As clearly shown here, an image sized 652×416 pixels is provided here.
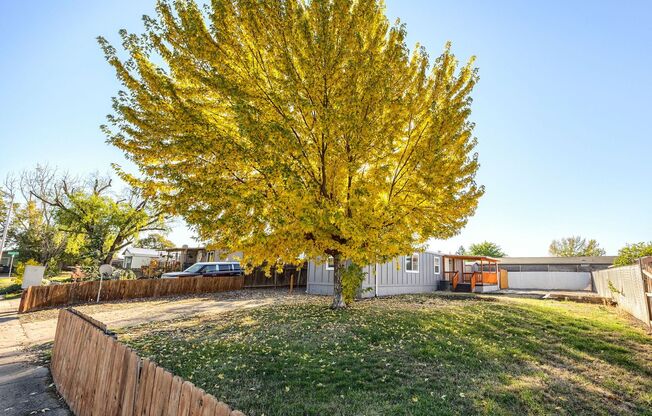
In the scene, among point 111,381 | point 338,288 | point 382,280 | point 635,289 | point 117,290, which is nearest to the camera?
→ point 111,381

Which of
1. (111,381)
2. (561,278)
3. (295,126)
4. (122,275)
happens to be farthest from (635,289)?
(122,275)

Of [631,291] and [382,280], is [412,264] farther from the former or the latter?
[631,291]

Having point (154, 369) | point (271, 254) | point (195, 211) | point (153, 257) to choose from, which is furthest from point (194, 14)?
point (153, 257)

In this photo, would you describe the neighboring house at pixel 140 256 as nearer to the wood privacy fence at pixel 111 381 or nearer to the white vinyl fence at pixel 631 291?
the wood privacy fence at pixel 111 381

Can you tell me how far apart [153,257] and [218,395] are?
44811mm

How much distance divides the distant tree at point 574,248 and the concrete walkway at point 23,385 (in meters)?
82.6

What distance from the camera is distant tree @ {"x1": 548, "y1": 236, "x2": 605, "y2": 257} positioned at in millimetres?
66062

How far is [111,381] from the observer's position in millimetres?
4035

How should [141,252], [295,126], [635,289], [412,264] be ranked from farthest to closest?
→ [141,252]
[412,264]
[635,289]
[295,126]

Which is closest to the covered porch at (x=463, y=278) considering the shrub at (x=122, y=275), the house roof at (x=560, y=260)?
the house roof at (x=560, y=260)

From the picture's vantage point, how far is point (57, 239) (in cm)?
2823

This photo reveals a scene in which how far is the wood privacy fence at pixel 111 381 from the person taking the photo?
265 cm

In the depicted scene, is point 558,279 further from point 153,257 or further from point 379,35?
point 153,257

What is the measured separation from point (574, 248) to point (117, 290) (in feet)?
270
